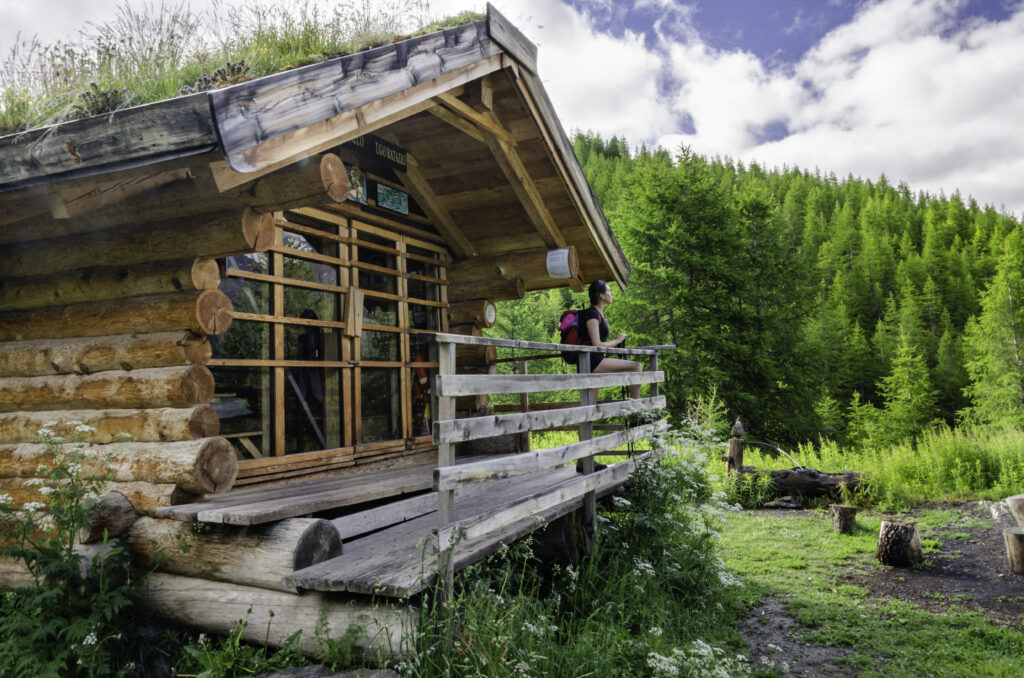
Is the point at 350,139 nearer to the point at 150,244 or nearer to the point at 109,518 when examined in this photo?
the point at 150,244

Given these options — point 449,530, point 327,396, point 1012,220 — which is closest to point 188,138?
point 449,530

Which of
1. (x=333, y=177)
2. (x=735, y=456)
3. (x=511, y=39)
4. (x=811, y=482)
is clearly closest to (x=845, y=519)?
(x=811, y=482)

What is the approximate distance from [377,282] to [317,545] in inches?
160

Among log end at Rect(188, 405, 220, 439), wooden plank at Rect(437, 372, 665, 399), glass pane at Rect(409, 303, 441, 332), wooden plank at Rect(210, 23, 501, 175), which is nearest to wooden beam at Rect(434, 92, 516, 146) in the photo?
wooden plank at Rect(210, 23, 501, 175)

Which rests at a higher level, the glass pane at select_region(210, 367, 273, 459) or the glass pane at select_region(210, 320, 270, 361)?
the glass pane at select_region(210, 320, 270, 361)

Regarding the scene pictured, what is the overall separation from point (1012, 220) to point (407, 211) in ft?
302

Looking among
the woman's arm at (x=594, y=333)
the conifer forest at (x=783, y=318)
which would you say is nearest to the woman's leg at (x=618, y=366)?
the woman's arm at (x=594, y=333)

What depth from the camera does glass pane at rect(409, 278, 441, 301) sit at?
27.2ft

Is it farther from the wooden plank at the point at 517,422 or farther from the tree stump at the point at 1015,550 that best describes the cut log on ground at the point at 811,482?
the wooden plank at the point at 517,422

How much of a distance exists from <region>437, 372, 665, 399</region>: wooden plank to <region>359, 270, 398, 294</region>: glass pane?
300 centimetres

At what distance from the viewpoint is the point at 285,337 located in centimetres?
624

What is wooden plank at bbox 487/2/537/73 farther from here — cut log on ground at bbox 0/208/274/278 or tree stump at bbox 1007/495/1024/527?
tree stump at bbox 1007/495/1024/527

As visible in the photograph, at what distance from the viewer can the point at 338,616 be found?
142 inches

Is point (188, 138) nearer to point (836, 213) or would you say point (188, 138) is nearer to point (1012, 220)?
point (836, 213)
